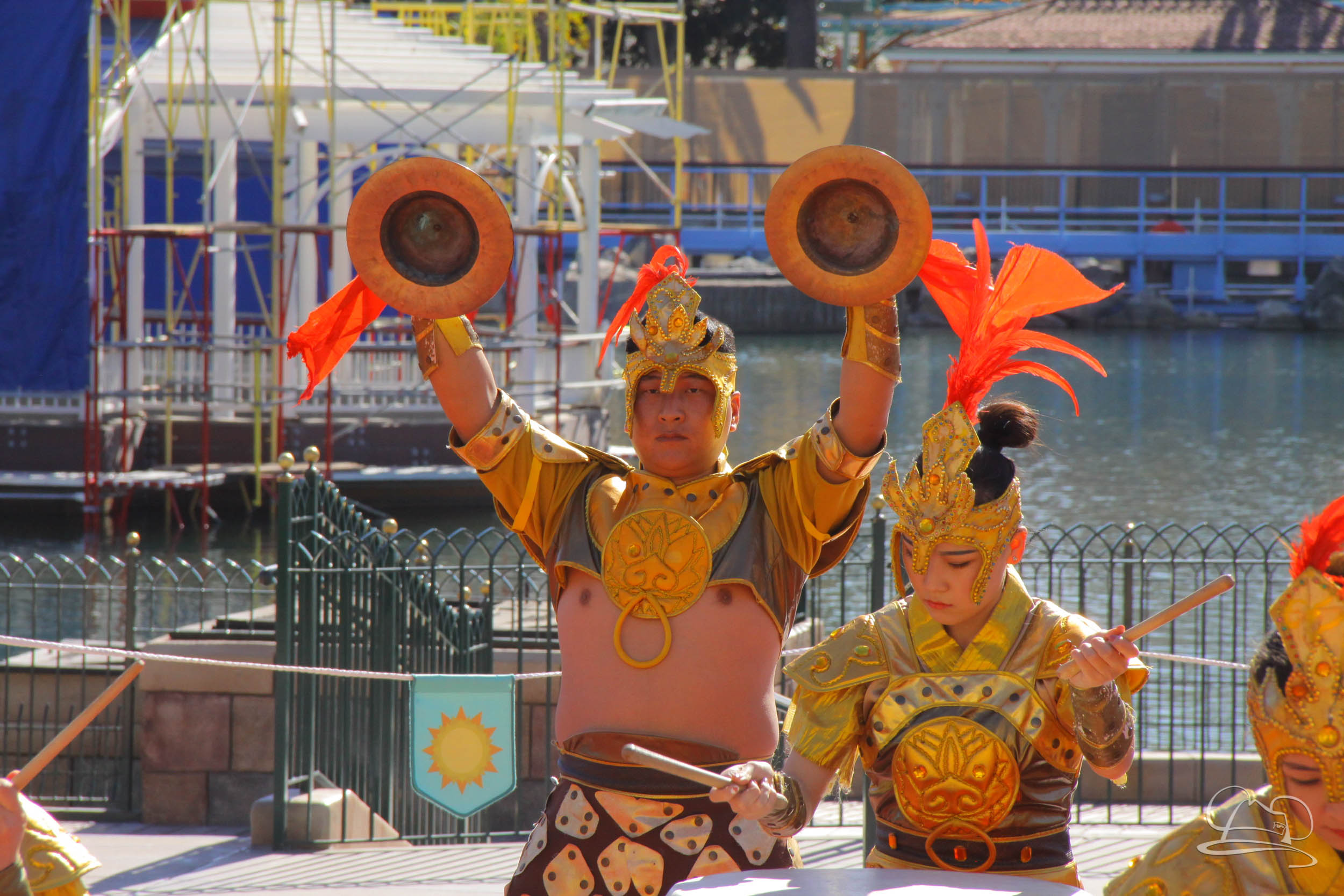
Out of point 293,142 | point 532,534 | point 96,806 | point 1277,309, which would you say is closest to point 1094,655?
point 532,534

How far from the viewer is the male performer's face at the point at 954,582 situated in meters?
2.40

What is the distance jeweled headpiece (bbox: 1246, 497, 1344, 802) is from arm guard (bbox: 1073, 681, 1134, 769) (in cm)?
29

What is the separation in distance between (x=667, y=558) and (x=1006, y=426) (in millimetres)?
586

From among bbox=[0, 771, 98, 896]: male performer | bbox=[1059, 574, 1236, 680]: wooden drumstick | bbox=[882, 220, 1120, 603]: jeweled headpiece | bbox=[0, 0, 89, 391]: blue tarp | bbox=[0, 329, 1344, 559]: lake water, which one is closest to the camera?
bbox=[1059, 574, 1236, 680]: wooden drumstick

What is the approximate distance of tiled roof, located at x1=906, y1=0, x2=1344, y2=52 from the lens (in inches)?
1196

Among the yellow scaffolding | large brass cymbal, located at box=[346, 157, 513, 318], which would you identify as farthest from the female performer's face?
the yellow scaffolding

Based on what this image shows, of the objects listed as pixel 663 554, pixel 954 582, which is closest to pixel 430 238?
pixel 663 554

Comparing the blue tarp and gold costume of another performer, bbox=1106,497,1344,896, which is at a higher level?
the blue tarp

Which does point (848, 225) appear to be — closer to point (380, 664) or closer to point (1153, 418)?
point (380, 664)

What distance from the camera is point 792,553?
8.88 ft

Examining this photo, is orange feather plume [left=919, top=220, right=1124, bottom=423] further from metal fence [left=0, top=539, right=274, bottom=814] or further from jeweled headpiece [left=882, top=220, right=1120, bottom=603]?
metal fence [left=0, top=539, right=274, bottom=814]

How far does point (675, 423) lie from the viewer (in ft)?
8.79

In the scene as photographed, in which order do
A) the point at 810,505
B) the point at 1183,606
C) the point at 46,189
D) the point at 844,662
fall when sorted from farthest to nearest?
the point at 46,189 → the point at 810,505 → the point at 844,662 → the point at 1183,606

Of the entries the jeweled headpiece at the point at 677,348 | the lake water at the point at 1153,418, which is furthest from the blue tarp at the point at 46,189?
the jeweled headpiece at the point at 677,348
